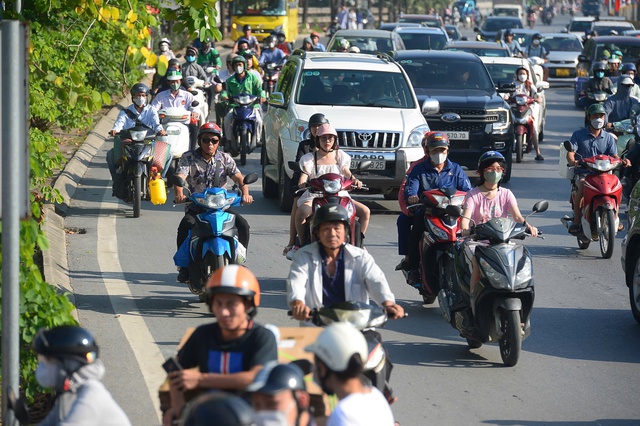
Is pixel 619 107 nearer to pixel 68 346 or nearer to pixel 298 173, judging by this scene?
pixel 298 173

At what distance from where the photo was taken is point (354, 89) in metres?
17.4

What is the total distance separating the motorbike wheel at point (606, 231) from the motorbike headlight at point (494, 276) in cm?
490

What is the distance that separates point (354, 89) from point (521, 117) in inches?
221

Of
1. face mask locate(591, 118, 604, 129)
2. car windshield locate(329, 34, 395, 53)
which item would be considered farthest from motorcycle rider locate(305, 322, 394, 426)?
car windshield locate(329, 34, 395, 53)

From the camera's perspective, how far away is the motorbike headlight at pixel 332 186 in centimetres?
1103

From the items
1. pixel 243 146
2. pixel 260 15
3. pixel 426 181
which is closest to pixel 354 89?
Result: pixel 243 146

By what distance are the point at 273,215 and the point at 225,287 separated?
34.6 feet

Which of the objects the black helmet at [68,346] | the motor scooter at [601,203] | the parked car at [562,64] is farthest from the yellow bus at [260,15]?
the black helmet at [68,346]

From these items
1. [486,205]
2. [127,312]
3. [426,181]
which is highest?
[426,181]

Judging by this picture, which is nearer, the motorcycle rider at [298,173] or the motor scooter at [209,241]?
the motor scooter at [209,241]

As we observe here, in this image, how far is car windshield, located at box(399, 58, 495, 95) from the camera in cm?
2106

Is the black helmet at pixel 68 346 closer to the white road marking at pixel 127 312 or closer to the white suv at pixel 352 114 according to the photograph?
the white road marking at pixel 127 312

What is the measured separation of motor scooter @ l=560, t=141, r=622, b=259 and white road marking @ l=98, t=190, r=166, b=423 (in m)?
5.19

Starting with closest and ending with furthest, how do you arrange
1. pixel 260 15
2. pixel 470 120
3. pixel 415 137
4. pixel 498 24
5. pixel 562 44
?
pixel 415 137
pixel 470 120
pixel 562 44
pixel 260 15
pixel 498 24
